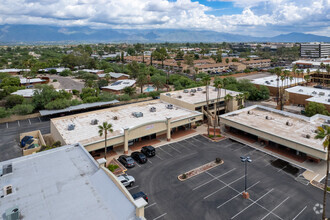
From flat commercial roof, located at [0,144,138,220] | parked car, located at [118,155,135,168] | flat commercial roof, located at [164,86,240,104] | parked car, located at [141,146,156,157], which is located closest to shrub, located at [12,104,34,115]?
flat commercial roof, located at [0,144,138,220]

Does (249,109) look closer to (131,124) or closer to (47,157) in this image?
(131,124)

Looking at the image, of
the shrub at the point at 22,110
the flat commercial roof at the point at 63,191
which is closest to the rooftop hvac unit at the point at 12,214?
the flat commercial roof at the point at 63,191

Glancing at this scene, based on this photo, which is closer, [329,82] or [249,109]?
[249,109]

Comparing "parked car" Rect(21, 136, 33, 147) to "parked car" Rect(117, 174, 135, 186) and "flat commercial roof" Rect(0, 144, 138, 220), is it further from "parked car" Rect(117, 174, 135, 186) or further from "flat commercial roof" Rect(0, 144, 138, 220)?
"parked car" Rect(117, 174, 135, 186)

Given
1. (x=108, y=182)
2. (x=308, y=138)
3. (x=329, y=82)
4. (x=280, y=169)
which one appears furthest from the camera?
(x=329, y=82)

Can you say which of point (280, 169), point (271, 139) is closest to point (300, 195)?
point (280, 169)

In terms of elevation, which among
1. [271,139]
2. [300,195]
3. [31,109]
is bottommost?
[300,195]
